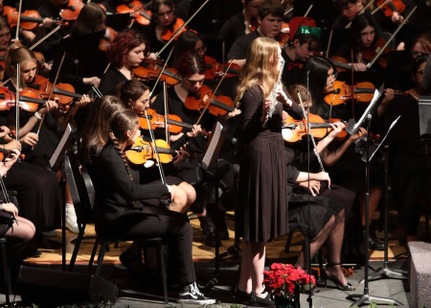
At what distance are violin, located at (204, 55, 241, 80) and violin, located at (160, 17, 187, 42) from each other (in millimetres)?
655

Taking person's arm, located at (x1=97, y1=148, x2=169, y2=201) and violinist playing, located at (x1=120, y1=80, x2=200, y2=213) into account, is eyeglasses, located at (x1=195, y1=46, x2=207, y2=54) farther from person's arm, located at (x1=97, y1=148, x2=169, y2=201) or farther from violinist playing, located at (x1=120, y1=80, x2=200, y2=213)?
person's arm, located at (x1=97, y1=148, x2=169, y2=201)

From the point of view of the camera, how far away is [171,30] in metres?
9.20

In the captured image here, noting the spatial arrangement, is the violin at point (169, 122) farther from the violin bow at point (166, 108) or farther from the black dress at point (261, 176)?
the black dress at point (261, 176)

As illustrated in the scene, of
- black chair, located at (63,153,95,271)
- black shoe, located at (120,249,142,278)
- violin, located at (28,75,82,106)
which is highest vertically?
violin, located at (28,75,82,106)

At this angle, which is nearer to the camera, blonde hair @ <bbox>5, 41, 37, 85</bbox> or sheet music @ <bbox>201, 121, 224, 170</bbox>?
sheet music @ <bbox>201, 121, 224, 170</bbox>

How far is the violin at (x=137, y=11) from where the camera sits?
365 inches

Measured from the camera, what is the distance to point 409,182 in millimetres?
7559

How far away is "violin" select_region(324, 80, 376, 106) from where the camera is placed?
764 centimetres

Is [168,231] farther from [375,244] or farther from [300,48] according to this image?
[300,48]

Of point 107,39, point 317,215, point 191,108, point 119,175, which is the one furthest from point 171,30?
point 119,175

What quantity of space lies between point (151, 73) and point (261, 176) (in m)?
2.07

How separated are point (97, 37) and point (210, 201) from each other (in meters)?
1.43

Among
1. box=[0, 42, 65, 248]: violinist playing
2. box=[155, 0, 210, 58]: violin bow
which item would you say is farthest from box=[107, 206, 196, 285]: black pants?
box=[155, 0, 210, 58]: violin bow

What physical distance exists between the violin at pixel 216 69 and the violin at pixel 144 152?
1284mm
